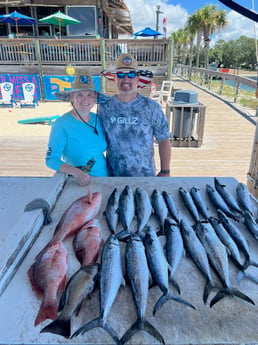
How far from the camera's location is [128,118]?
234cm

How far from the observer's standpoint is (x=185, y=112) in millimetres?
6391

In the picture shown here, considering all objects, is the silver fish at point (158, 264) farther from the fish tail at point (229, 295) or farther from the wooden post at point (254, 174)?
the wooden post at point (254, 174)

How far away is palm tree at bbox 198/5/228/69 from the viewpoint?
3003cm

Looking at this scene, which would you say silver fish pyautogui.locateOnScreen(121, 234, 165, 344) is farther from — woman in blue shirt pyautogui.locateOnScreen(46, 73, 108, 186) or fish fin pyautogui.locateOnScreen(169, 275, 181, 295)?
woman in blue shirt pyautogui.locateOnScreen(46, 73, 108, 186)

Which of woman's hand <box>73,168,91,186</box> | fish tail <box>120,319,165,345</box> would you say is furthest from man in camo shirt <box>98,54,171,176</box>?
fish tail <box>120,319,165,345</box>

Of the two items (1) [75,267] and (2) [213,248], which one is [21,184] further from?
(2) [213,248]

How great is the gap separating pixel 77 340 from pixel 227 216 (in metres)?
1.13

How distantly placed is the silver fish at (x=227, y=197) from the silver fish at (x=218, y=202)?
1.2 inches

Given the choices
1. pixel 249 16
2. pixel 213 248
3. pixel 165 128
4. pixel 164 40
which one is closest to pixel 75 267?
pixel 213 248

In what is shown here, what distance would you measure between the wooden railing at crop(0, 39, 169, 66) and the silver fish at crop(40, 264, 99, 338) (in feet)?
39.6

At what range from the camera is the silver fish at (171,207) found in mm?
1626

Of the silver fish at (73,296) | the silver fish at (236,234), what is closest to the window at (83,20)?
the silver fish at (236,234)

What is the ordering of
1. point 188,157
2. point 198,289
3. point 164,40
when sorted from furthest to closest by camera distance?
point 164,40 → point 188,157 → point 198,289

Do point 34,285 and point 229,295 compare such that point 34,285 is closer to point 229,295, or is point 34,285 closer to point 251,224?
point 229,295
